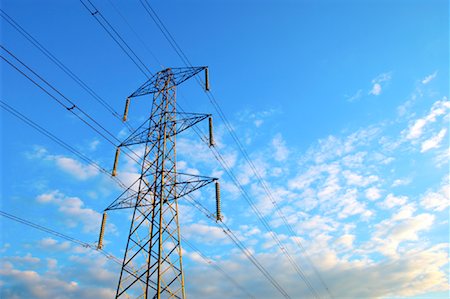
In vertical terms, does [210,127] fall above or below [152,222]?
above

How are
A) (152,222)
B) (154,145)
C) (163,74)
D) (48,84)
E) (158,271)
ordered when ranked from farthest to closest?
(163,74)
(154,145)
(152,222)
(158,271)
(48,84)

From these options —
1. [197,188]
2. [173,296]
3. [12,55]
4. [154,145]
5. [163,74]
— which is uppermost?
[163,74]

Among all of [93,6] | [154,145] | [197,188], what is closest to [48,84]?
[93,6]

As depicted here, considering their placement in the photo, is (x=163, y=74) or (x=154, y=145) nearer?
(x=154, y=145)

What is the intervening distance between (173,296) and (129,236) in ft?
13.4

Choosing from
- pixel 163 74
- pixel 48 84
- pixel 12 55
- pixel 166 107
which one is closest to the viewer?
pixel 12 55

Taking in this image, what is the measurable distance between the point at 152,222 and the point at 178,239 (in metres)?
1.71

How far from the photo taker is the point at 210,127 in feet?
69.2

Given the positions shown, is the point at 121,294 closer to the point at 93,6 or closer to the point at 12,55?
the point at 12,55

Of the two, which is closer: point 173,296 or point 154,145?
point 173,296

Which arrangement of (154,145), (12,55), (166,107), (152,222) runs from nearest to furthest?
1. (12,55)
2. (152,222)
3. (154,145)
4. (166,107)

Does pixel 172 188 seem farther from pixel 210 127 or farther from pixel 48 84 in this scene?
pixel 48 84

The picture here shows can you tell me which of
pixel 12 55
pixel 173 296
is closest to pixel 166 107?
pixel 12 55

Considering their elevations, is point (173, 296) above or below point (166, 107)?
below
